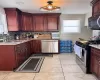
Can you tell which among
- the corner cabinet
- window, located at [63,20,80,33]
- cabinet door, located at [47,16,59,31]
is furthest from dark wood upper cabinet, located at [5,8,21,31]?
the corner cabinet

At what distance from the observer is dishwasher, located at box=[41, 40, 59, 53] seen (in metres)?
5.86

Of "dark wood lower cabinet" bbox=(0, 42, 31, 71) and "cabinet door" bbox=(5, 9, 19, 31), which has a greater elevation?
"cabinet door" bbox=(5, 9, 19, 31)

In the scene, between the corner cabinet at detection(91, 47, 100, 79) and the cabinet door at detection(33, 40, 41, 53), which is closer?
the corner cabinet at detection(91, 47, 100, 79)

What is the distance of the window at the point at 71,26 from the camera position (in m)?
6.46

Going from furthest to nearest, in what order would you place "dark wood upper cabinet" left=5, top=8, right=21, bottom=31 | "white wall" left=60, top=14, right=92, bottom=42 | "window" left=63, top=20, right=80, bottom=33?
"window" left=63, top=20, right=80, bottom=33, "white wall" left=60, top=14, right=92, bottom=42, "dark wood upper cabinet" left=5, top=8, right=21, bottom=31

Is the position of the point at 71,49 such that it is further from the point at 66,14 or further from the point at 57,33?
the point at 66,14

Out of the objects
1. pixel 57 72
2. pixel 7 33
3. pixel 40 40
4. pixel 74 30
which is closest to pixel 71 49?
pixel 74 30

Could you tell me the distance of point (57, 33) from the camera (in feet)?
20.5

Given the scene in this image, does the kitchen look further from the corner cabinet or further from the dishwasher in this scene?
the corner cabinet

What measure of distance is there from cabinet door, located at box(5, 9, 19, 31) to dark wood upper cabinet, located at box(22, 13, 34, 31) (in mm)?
855

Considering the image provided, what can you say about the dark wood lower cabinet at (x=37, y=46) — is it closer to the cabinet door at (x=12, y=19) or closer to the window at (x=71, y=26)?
the cabinet door at (x=12, y=19)

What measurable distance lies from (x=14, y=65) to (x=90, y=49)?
2420 millimetres

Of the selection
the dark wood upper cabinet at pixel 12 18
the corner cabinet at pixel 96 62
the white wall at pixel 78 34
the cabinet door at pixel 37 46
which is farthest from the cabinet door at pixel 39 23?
the corner cabinet at pixel 96 62

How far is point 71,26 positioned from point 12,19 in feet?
11.3
